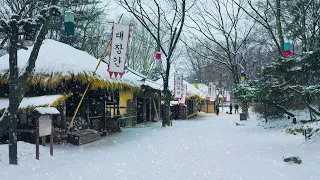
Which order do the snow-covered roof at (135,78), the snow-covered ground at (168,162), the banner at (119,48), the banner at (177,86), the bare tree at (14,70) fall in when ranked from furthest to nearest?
the banner at (177,86) < the snow-covered roof at (135,78) < the banner at (119,48) < the bare tree at (14,70) < the snow-covered ground at (168,162)

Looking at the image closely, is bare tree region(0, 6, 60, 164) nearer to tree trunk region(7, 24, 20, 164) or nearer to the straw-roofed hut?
tree trunk region(7, 24, 20, 164)

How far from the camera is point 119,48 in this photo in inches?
492

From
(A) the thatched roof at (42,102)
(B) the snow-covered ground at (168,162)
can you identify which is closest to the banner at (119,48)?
(A) the thatched roof at (42,102)

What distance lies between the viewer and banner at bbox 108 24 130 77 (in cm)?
1230

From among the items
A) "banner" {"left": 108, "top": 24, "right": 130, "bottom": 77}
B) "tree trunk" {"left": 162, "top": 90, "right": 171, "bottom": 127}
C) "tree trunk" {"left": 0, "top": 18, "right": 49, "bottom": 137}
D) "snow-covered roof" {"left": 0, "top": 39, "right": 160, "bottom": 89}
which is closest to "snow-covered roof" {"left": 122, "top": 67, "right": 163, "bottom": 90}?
"tree trunk" {"left": 162, "top": 90, "right": 171, "bottom": 127}

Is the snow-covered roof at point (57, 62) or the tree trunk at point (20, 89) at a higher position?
the snow-covered roof at point (57, 62)

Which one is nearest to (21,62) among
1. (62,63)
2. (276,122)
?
(62,63)

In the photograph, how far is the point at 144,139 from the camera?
1348 centimetres

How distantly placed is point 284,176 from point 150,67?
35208mm

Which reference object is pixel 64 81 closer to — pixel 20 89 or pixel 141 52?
pixel 20 89

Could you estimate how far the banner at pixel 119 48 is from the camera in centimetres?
1230

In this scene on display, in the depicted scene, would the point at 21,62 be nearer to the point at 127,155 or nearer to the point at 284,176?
the point at 127,155

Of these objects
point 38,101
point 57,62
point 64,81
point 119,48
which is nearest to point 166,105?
point 119,48

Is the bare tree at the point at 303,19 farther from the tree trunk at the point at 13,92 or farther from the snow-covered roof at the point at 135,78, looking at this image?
the tree trunk at the point at 13,92
